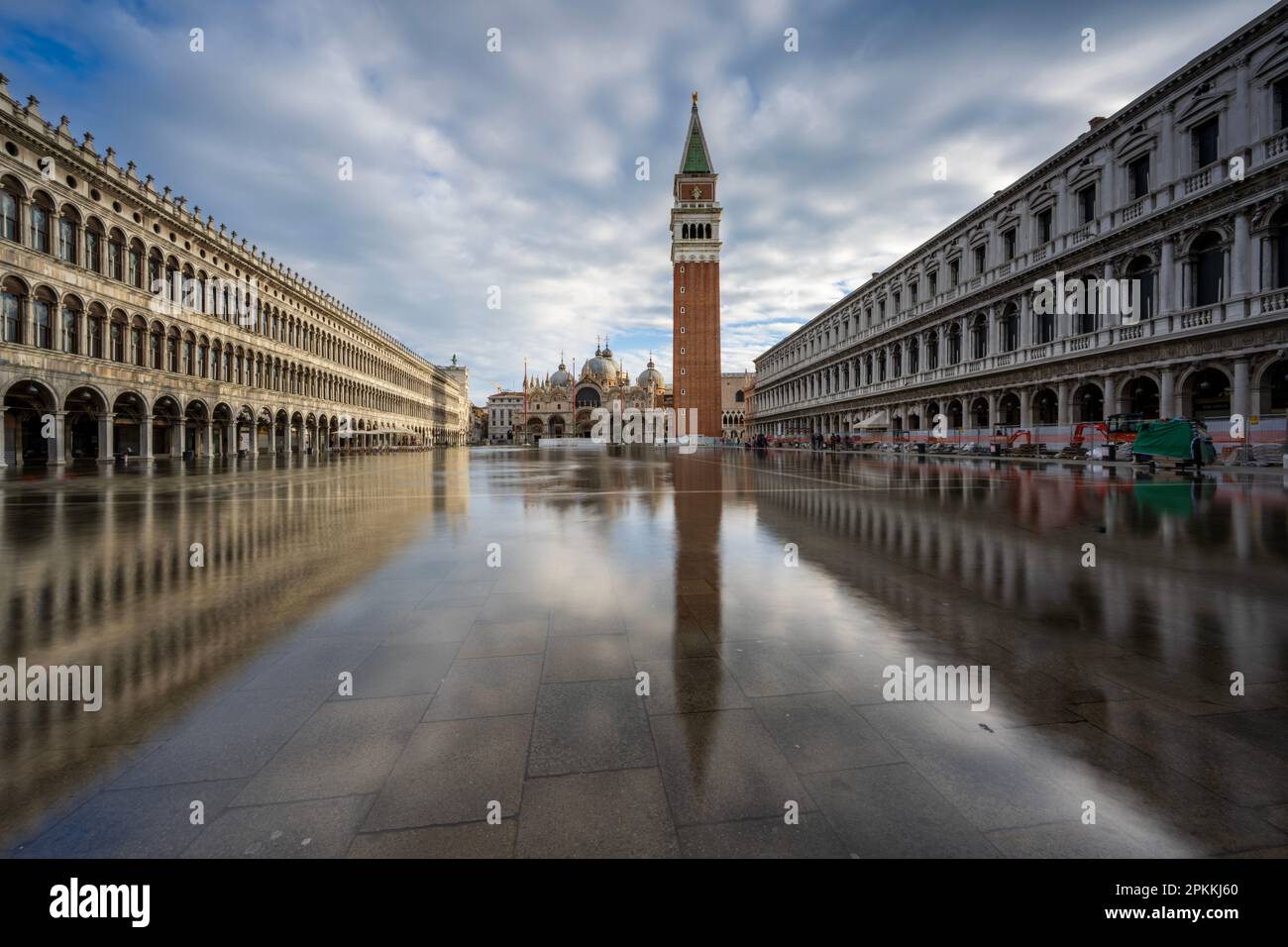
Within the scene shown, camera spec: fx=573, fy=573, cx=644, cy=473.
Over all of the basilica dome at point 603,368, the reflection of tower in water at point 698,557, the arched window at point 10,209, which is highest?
the basilica dome at point 603,368

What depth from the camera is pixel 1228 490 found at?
14.9 metres

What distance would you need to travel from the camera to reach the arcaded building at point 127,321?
25656 millimetres

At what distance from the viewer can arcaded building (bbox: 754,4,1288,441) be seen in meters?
22.2

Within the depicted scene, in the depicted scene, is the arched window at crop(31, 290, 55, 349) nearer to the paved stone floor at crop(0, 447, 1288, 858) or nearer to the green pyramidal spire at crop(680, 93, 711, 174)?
the paved stone floor at crop(0, 447, 1288, 858)

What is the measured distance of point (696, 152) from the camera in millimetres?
86875

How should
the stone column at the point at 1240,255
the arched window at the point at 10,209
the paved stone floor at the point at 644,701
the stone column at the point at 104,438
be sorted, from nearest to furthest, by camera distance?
the paved stone floor at the point at 644,701, the stone column at the point at 1240,255, the arched window at the point at 10,209, the stone column at the point at 104,438

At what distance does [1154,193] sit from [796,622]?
112 feet

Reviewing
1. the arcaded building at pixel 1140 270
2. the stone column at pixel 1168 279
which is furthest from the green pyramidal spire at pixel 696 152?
the stone column at pixel 1168 279

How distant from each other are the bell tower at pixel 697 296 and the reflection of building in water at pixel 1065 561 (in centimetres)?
7081

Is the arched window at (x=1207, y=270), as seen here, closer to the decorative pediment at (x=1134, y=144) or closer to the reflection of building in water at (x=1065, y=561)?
the decorative pediment at (x=1134, y=144)

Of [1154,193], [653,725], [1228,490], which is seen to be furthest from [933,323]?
[653,725]

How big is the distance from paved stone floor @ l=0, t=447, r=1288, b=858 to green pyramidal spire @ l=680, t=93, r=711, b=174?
90.7 metres

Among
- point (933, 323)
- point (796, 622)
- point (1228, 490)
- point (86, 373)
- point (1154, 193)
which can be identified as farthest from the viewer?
point (933, 323)
